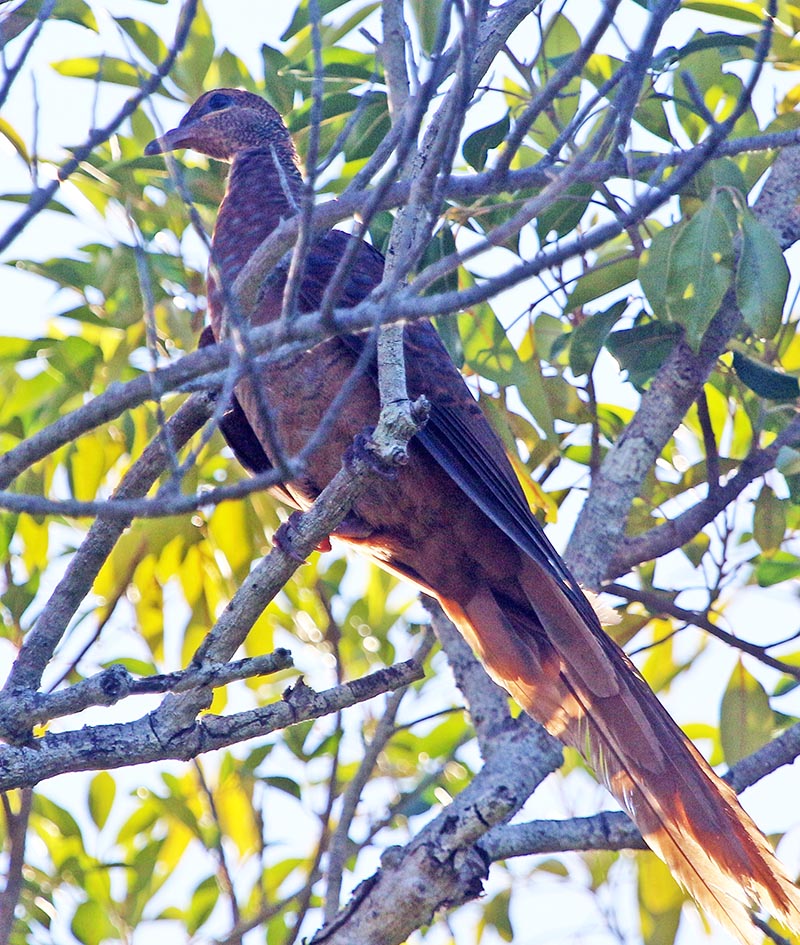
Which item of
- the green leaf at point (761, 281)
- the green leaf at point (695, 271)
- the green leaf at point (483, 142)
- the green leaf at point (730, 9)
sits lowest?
the green leaf at point (761, 281)

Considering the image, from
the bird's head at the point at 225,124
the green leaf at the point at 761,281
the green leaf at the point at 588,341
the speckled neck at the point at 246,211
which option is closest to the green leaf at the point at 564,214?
the green leaf at the point at 588,341

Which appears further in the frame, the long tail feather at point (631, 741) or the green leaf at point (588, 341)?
the green leaf at point (588, 341)

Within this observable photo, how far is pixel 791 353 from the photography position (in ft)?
12.7

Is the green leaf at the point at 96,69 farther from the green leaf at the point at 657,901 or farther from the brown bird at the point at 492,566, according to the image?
the green leaf at the point at 657,901

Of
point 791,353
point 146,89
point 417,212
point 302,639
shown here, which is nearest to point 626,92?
point 417,212

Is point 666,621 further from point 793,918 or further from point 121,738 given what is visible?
point 121,738

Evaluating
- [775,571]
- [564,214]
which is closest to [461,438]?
[564,214]

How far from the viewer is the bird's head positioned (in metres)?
4.84

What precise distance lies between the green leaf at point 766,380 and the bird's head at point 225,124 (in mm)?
2308

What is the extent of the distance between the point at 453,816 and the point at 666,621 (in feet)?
4.82

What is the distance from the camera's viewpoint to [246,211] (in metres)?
4.03

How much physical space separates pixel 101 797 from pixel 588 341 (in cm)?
223

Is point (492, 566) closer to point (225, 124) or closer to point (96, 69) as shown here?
point (96, 69)

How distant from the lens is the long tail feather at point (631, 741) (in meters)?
3.05
